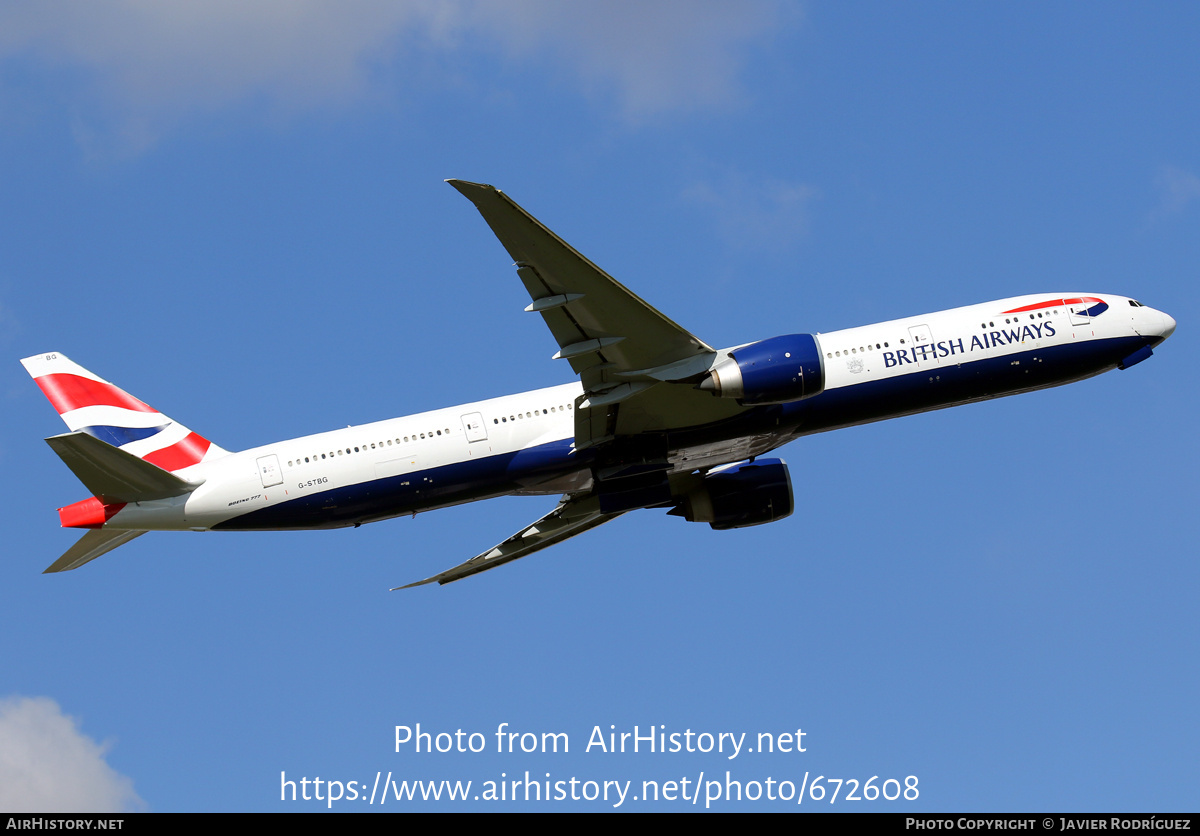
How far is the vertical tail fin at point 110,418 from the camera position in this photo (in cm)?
3669

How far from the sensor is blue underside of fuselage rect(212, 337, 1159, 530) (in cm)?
3459

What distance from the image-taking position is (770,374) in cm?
3234

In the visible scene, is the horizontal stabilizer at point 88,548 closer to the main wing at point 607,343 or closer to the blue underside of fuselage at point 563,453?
the blue underside of fuselage at point 563,453

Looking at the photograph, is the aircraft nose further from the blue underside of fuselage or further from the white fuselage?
the blue underside of fuselage

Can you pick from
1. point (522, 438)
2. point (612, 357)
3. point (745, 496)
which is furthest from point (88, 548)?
point (745, 496)

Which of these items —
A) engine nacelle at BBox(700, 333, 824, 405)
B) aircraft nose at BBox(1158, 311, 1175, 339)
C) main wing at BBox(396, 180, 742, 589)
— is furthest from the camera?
aircraft nose at BBox(1158, 311, 1175, 339)

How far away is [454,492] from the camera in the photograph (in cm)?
3519

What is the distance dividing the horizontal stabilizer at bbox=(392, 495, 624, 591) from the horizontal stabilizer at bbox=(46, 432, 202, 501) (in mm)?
9978

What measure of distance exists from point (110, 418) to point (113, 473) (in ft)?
16.6

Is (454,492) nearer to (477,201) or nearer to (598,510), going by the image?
(598,510)

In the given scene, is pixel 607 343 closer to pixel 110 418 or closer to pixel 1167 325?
pixel 110 418

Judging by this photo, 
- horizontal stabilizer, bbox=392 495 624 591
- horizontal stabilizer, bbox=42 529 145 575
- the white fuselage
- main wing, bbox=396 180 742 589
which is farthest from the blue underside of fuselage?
horizontal stabilizer, bbox=392 495 624 591

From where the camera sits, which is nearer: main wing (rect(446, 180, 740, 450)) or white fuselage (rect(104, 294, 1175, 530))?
main wing (rect(446, 180, 740, 450))
